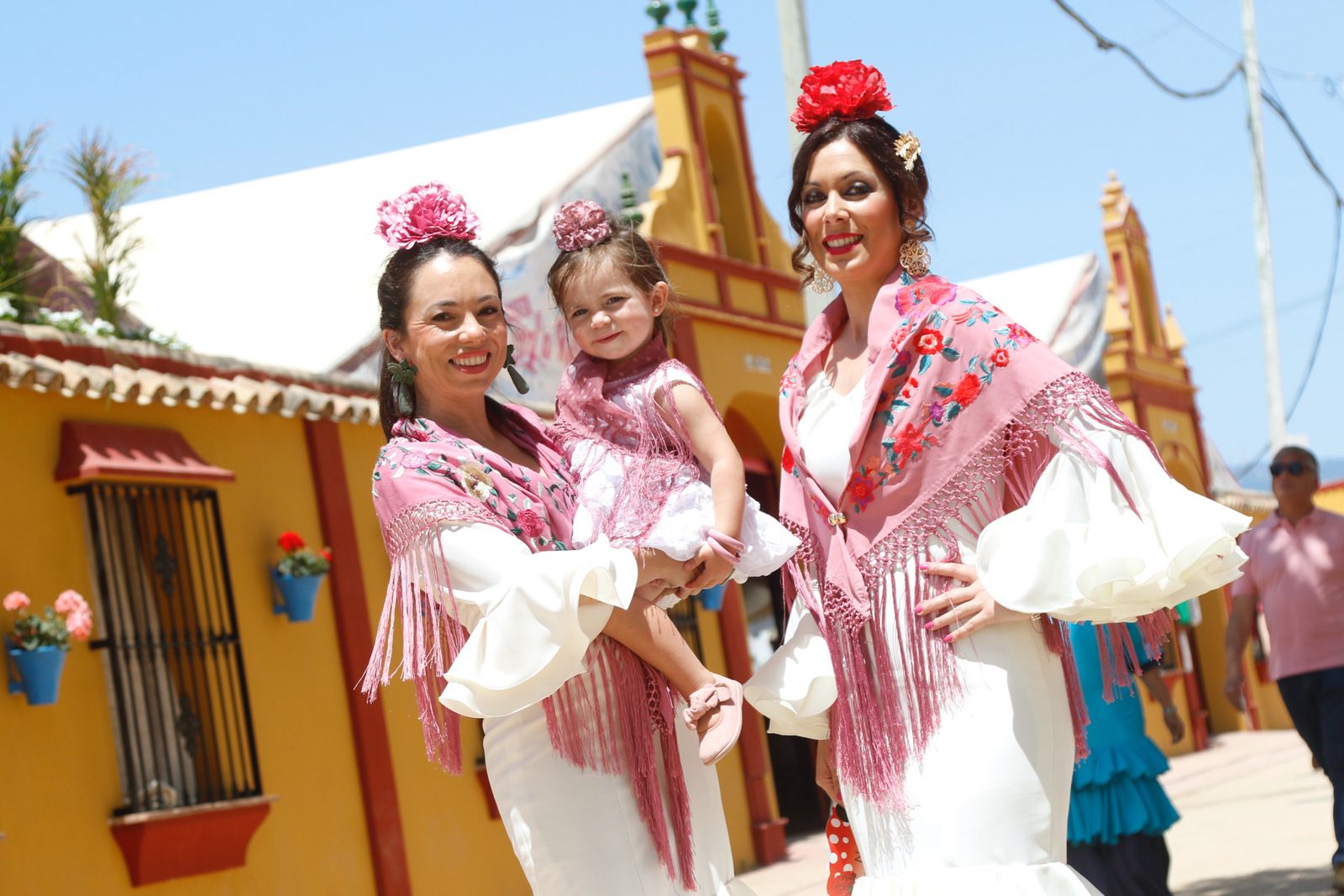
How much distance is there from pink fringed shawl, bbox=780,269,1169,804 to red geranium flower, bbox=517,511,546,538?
615 mm

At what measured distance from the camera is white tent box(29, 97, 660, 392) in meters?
12.1

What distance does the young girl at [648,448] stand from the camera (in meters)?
3.75

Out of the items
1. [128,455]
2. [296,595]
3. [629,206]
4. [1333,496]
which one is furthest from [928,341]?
[1333,496]

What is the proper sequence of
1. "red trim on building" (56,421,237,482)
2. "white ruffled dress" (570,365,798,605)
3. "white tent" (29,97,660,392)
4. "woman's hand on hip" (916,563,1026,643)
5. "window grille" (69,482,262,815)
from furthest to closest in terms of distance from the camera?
1. "white tent" (29,97,660,392)
2. "window grille" (69,482,262,815)
3. "red trim on building" (56,421,237,482)
4. "white ruffled dress" (570,365,798,605)
5. "woman's hand on hip" (916,563,1026,643)

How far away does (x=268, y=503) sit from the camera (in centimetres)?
970

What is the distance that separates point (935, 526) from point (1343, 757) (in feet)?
17.1

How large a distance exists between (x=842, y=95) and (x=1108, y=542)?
3.85 feet

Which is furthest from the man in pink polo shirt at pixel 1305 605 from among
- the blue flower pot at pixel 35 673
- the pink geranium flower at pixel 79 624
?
the blue flower pot at pixel 35 673

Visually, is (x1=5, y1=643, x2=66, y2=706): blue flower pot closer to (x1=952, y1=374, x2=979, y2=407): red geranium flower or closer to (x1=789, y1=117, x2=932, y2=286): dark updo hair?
(x1=789, y1=117, x2=932, y2=286): dark updo hair

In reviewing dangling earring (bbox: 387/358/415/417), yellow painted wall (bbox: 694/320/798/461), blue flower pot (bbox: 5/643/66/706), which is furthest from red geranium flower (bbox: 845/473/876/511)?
yellow painted wall (bbox: 694/320/798/461)

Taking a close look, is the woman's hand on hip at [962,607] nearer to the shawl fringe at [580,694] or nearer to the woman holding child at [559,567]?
the woman holding child at [559,567]

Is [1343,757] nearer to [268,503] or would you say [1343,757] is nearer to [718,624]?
[268,503]

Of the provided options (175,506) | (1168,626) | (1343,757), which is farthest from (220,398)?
(1168,626)

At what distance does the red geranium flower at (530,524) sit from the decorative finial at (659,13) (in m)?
11.8
